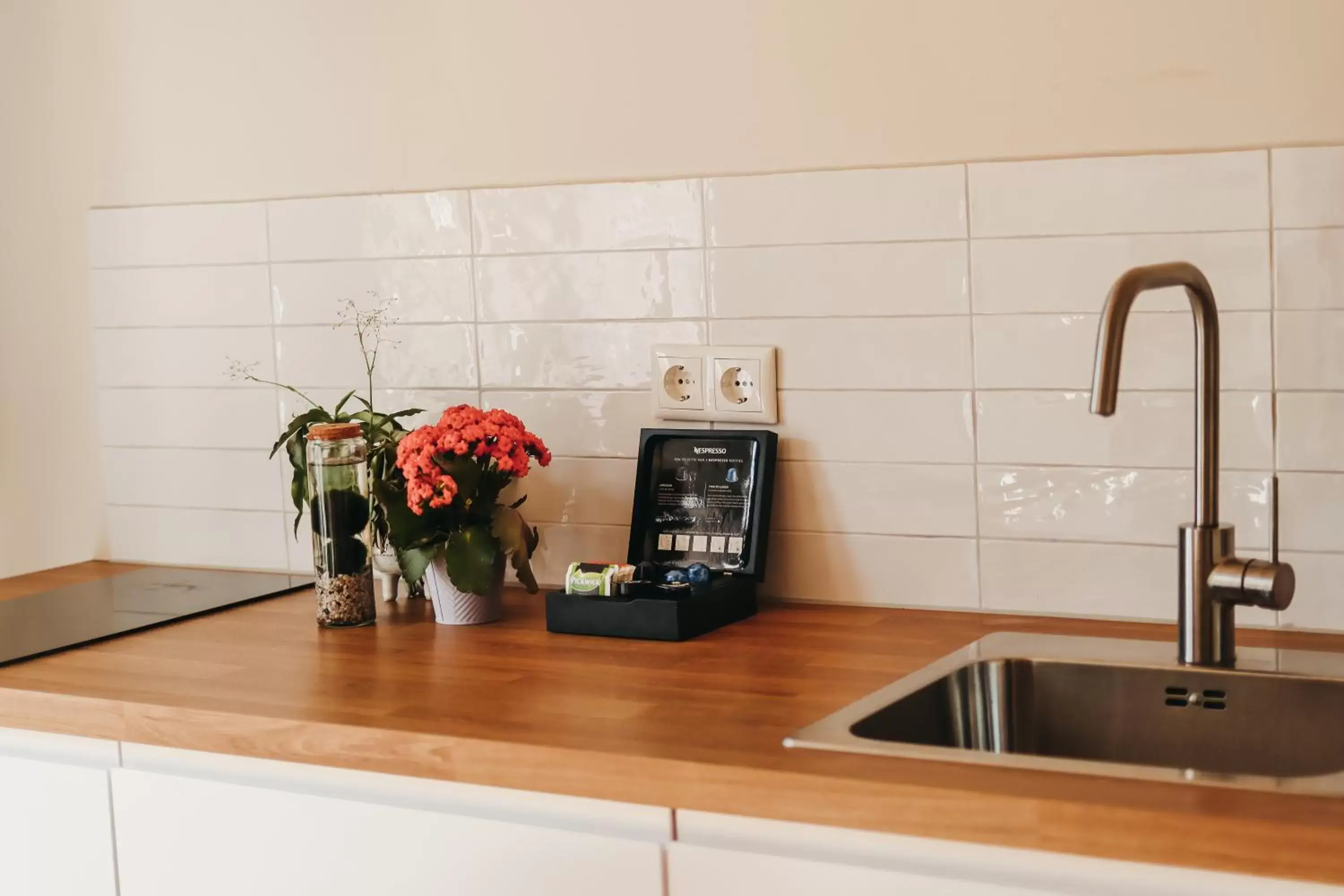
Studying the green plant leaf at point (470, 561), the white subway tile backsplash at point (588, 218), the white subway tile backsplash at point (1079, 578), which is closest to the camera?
the white subway tile backsplash at point (1079, 578)

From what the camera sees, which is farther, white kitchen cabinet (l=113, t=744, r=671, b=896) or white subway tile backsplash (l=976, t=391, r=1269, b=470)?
white subway tile backsplash (l=976, t=391, r=1269, b=470)

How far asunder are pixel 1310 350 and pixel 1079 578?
336 millimetres

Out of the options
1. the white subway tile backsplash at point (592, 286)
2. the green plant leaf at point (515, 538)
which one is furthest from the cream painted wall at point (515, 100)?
the green plant leaf at point (515, 538)

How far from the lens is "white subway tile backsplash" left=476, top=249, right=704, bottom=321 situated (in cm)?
180

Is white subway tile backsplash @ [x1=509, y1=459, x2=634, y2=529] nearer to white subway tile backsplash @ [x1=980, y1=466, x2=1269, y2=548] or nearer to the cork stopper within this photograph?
the cork stopper

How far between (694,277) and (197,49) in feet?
2.82

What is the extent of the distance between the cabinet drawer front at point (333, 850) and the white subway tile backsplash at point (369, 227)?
809 millimetres

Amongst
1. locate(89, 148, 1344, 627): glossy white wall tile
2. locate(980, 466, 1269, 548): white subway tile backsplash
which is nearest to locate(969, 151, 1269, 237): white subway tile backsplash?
locate(89, 148, 1344, 627): glossy white wall tile

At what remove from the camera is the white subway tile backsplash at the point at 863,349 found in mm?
1661

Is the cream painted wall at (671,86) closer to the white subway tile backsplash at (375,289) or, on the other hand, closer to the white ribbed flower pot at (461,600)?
the white subway tile backsplash at (375,289)

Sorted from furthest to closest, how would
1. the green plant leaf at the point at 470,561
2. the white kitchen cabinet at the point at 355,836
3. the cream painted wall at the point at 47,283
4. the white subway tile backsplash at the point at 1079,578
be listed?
1. the cream painted wall at the point at 47,283
2. the green plant leaf at the point at 470,561
3. the white subway tile backsplash at the point at 1079,578
4. the white kitchen cabinet at the point at 355,836

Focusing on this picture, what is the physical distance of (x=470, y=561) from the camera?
1.70 metres

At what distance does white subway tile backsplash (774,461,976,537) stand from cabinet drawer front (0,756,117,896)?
807 millimetres

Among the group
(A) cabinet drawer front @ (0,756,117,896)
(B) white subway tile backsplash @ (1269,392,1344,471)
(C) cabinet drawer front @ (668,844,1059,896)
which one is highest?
(B) white subway tile backsplash @ (1269,392,1344,471)
